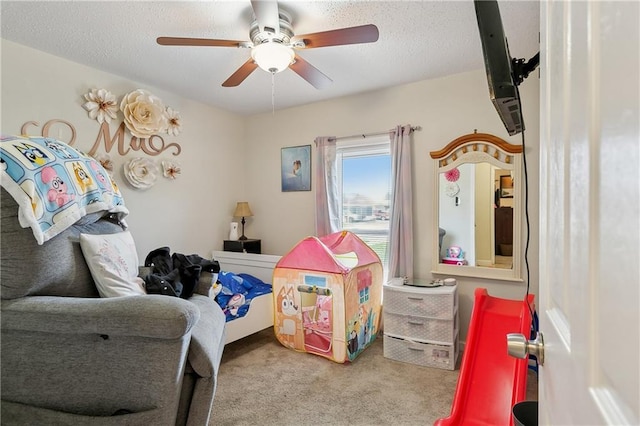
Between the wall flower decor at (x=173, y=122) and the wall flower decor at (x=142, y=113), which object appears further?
the wall flower decor at (x=173, y=122)

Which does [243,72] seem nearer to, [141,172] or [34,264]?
[141,172]

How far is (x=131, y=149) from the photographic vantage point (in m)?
2.93

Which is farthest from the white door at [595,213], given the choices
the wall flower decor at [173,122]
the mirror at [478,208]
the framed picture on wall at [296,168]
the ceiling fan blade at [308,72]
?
the wall flower decor at [173,122]

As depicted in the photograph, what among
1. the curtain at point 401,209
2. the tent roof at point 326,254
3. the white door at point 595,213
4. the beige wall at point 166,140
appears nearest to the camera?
the white door at point 595,213

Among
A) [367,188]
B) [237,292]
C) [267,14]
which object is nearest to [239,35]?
[267,14]

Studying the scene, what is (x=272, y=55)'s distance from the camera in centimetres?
187

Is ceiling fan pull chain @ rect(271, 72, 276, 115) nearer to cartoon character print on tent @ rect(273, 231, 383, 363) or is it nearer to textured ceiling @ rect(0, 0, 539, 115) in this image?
textured ceiling @ rect(0, 0, 539, 115)

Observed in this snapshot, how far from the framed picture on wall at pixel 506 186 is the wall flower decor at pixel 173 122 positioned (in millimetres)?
2964

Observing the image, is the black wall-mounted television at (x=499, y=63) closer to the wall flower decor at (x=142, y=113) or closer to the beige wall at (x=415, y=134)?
the beige wall at (x=415, y=134)

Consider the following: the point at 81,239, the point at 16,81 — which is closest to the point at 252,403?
the point at 81,239

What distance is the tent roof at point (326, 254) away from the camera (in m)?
2.53

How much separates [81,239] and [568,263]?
1978 millimetres

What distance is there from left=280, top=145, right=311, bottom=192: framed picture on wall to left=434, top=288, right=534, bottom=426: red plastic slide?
212 cm

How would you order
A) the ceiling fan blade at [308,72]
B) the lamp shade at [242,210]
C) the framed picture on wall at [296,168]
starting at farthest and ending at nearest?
the lamp shade at [242,210] < the framed picture on wall at [296,168] < the ceiling fan blade at [308,72]
